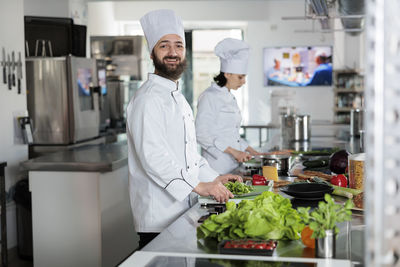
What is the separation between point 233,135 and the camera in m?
4.37

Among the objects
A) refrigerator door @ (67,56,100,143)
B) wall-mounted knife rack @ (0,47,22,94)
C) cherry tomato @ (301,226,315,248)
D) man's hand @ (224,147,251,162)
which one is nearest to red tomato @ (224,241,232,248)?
cherry tomato @ (301,226,315,248)

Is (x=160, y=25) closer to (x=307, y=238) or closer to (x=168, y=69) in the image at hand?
(x=168, y=69)

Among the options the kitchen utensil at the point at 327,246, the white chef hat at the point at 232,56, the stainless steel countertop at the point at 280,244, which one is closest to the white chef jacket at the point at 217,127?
the white chef hat at the point at 232,56

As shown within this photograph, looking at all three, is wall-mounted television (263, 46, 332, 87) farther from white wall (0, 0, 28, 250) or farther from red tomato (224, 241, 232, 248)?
red tomato (224, 241, 232, 248)

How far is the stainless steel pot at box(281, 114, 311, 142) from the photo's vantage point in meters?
5.62

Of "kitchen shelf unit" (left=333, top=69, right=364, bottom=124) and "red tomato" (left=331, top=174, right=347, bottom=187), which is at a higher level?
"kitchen shelf unit" (left=333, top=69, right=364, bottom=124)

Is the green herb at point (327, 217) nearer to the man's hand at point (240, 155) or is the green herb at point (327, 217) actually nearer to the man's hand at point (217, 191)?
the man's hand at point (217, 191)

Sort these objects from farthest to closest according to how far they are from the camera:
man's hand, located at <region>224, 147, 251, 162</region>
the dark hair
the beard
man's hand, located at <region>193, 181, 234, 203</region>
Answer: the dark hair < man's hand, located at <region>224, 147, 251, 162</region> < the beard < man's hand, located at <region>193, 181, 234, 203</region>

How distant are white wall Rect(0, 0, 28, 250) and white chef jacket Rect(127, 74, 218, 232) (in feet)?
9.44

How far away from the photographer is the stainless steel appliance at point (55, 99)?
5.91 metres

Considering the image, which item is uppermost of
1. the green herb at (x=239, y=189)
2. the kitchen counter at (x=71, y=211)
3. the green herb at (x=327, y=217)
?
the green herb at (x=327, y=217)

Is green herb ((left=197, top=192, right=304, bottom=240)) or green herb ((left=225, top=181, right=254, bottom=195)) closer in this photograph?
green herb ((left=197, top=192, right=304, bottom=240))

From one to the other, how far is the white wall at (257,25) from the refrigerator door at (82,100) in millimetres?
4090

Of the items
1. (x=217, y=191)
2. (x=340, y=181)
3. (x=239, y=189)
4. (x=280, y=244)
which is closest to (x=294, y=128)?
(x=340, y=181)
